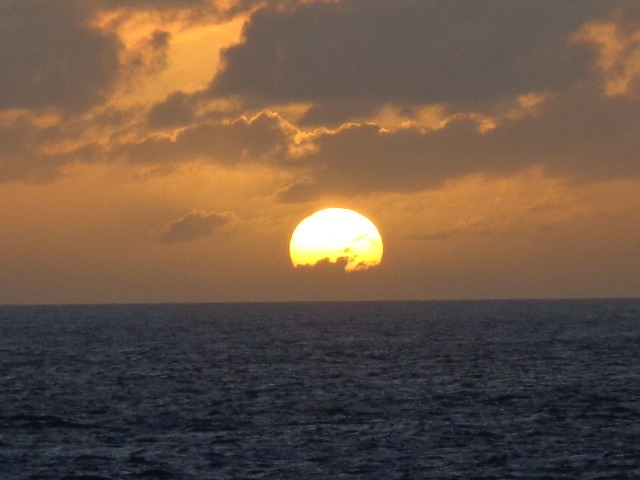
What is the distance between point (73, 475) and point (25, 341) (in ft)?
320

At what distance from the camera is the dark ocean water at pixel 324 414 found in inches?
1658

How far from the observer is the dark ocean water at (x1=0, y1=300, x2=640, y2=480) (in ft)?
138

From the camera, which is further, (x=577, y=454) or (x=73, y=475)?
(x=577, y=454)

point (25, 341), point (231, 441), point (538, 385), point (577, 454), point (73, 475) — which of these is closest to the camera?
point (73, 475)

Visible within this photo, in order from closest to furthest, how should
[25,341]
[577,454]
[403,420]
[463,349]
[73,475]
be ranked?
1. [73,475]
2. [577,454]
3. [403,420]
4. [463,349]
5. [25,341]

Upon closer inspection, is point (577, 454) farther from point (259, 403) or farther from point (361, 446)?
point (259, 403)

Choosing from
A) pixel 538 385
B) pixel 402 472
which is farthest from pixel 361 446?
pixel 538 385

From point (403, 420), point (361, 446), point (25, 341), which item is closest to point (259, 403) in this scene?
point (403, 420)

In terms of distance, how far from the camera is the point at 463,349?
105 meters

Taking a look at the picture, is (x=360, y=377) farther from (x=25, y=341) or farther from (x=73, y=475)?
(x=25, y=341)

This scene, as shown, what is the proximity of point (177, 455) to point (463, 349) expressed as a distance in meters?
63.9

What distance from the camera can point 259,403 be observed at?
199 ft

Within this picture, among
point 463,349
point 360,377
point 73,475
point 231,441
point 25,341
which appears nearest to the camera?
point 73,475

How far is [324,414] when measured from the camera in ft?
184
